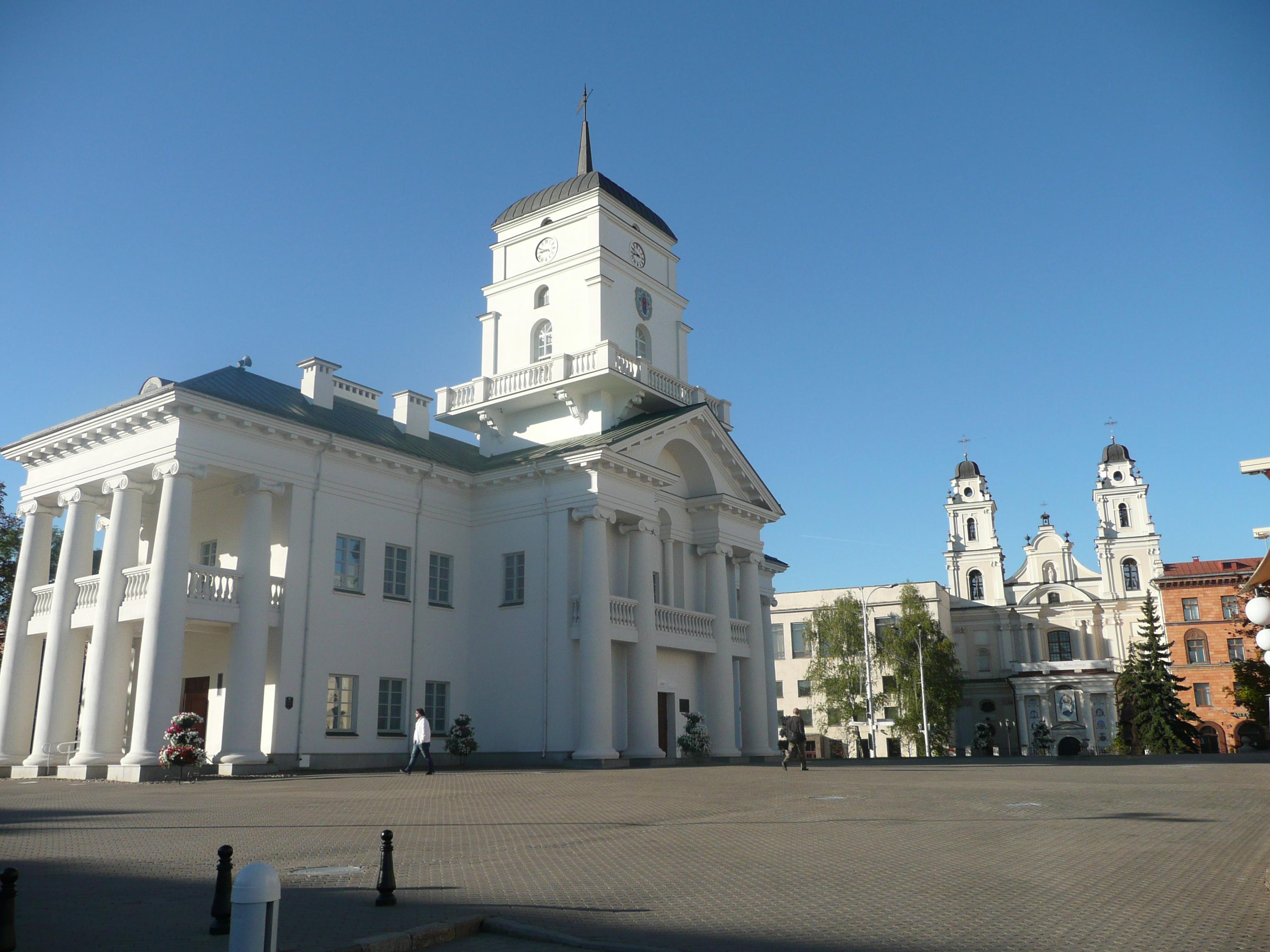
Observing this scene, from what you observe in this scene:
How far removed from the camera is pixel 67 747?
26.2 meters

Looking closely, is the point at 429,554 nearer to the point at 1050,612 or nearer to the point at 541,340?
the point at 541,340

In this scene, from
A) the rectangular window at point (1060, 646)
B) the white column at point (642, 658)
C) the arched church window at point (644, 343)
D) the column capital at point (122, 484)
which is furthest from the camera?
the rectangular window at point (1060, 646)

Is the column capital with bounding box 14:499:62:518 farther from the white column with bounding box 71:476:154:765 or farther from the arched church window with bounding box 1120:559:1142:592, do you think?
the arched church window with bounding box 1120:559:1142:592

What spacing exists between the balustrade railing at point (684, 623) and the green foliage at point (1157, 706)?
142 feet

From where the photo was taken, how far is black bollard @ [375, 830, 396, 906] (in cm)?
791

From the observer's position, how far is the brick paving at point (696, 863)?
7164 millimetres

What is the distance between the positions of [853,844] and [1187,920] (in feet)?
14.2

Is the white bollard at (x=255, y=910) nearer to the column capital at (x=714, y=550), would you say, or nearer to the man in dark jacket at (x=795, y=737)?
the man in dark jacket at (x=795, y=737)

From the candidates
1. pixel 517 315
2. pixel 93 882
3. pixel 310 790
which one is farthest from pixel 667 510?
pixel 93 882

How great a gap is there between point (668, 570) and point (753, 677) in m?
5.43

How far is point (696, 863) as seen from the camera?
10086 mm

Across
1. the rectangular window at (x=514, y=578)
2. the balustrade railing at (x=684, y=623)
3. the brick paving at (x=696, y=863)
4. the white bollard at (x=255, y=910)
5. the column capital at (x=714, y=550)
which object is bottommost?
the brick paving at (x=696, y=863)

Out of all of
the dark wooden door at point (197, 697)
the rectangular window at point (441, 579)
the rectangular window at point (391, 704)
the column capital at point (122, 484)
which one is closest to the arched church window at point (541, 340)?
the rectangular window at point (441, 579)

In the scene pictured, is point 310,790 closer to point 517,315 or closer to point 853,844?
point 853,844
